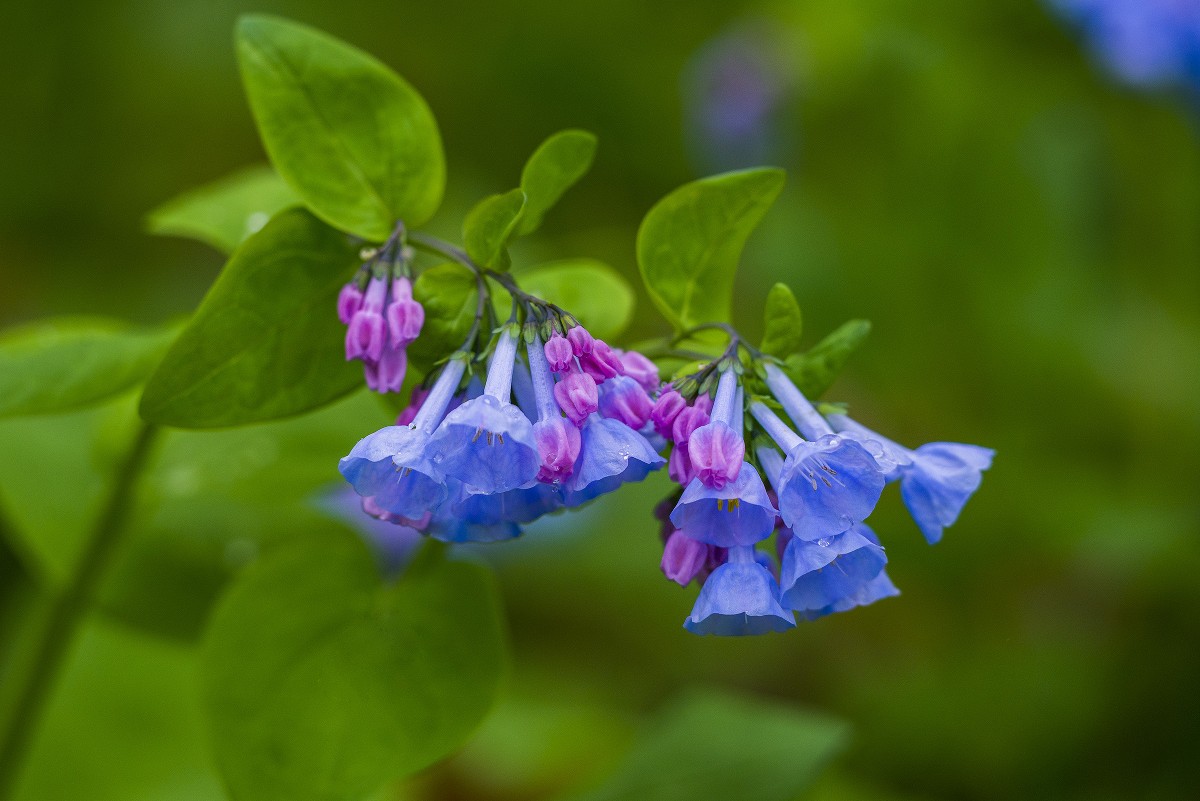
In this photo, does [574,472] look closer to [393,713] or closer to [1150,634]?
[393,713]

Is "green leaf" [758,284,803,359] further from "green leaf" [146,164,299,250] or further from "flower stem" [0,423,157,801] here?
"flower stem" [0,423,157,801]

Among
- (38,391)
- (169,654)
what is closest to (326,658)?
(38,391)

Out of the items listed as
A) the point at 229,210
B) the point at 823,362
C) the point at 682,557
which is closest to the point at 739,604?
the point at 682,557

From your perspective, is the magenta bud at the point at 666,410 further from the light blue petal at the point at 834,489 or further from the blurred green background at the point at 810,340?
the blurred green background at the point at 810,340

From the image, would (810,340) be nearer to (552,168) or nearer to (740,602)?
(552,168)

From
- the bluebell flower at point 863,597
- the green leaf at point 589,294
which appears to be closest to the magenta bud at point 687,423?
the bluebell flower at point 863,597

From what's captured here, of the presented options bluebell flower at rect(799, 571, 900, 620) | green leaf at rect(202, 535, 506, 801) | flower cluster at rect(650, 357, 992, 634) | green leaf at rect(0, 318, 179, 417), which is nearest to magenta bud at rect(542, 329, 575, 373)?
flower cluster at rect(650, 357, 992, 634)
